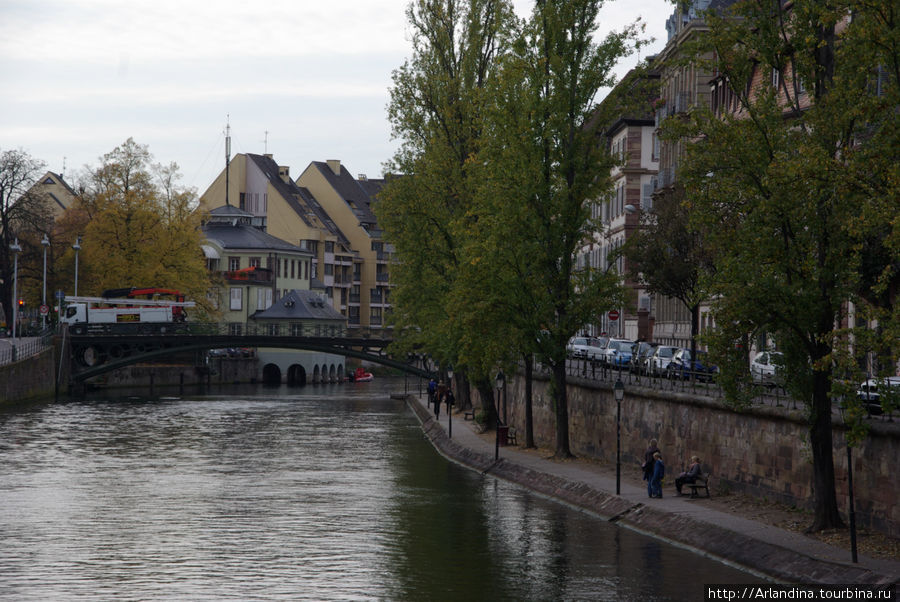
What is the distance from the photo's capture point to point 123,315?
9700cm

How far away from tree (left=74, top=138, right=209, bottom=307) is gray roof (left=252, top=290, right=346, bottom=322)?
30013mm

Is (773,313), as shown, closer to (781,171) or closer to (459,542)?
(781,171)

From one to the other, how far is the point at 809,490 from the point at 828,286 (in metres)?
5.79

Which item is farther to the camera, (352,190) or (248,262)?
(352,190)

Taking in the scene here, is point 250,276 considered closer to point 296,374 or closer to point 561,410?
point 296,374

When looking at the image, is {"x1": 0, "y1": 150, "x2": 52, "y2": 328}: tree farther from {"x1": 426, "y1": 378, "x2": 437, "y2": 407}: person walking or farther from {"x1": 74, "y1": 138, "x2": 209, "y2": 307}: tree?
{"x1": 426, "y1": 378, "x2": 437, "y2": 407}: person walking

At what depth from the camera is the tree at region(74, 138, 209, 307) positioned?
316 ft

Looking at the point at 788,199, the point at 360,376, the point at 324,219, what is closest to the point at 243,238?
the point at 360,376

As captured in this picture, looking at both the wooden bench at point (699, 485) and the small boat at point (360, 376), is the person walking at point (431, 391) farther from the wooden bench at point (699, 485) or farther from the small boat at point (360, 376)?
the wooden bench at point (699, 485)

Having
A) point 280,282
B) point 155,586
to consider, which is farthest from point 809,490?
point 280,282

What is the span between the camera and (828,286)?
89.8ft

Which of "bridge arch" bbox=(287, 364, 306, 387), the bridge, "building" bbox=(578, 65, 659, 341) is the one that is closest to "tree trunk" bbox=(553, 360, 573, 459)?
"building" bbox=(578, 65, 659, 341)

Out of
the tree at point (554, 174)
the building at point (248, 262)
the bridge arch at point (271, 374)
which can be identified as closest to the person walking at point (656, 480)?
the tree at point (554, 174)

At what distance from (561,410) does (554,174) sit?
8.06 metres
